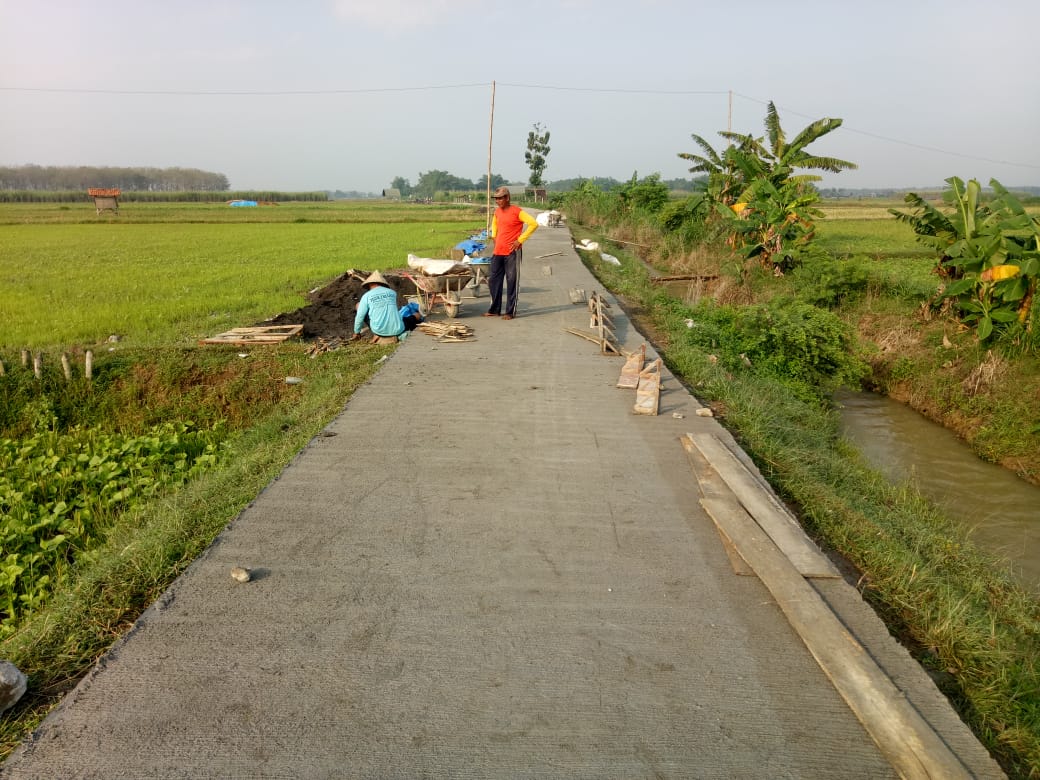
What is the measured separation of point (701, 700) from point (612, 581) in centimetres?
82

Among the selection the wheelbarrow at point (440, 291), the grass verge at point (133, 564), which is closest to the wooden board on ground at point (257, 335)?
the wheelbarrow at point (440, 291)

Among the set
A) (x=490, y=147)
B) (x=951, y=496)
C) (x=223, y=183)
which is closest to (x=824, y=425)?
(x=951, y=496)

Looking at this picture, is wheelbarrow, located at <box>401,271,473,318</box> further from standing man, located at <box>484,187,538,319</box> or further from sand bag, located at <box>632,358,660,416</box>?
sand bag, located at <box>632,358,660,416</box>

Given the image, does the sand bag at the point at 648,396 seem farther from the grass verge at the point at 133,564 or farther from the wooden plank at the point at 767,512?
the grass verge at the point at 133,564

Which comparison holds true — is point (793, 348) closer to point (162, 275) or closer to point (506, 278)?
point (506, 278)

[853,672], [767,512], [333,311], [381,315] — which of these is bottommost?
[853,672]

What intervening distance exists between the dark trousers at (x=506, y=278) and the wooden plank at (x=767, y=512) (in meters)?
4.73

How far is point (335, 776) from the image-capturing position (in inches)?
81.0

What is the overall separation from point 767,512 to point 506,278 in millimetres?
5937

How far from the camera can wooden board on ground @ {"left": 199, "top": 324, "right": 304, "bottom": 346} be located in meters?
8.45

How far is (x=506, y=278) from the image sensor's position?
29.5ft

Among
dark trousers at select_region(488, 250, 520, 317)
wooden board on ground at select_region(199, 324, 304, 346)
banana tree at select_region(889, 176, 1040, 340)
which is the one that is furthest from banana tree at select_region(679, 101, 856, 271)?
wooden board on ground at select_region(199, 324, 304, 346)

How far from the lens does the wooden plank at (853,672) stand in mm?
2131

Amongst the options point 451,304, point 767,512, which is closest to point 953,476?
point 767,512
